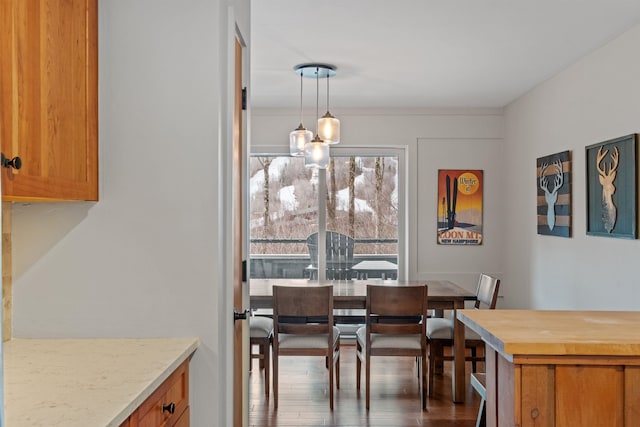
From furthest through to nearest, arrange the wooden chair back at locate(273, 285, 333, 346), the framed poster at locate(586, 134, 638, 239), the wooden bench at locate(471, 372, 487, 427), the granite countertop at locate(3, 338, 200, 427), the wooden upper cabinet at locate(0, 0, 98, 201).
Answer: the wooden chair back at locate(273, 285, 333, 346)
the framed poster at locate(586, 134, 638, 239)
the wooden bench at locate(471, 372, 487, 427)
the wooden upper cabinet at locate(0, 0, 98, 201)
the granite countertop at locate(3, 338, 200, 427)

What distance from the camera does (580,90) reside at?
13.8 ft

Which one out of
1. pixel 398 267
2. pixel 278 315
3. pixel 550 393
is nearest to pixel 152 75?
pixel 550 393

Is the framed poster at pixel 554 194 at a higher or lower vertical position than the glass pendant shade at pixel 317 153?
lower

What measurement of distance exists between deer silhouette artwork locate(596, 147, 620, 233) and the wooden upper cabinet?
10.5 ft

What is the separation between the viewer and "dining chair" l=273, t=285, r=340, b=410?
3.87 metres

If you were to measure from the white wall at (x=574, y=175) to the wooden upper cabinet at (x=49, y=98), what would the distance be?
310 cm

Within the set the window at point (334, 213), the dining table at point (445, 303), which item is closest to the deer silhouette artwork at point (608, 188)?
the dining table at point (445, 303)

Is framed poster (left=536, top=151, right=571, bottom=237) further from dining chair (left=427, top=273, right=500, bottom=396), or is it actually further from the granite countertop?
the granite countertop

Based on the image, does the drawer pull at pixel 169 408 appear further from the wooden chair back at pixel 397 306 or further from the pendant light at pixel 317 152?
the pendant light at pixel 317 152

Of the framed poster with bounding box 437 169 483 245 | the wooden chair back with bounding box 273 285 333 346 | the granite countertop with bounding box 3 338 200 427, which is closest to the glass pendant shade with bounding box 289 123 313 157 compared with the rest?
the wooden chair back with bounding box 273 285 333 346

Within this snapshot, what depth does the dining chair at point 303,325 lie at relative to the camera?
12.7 ft

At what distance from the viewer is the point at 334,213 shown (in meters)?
6.20

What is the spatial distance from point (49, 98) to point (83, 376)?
2.51 ft

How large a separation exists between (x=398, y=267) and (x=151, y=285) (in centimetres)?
452
